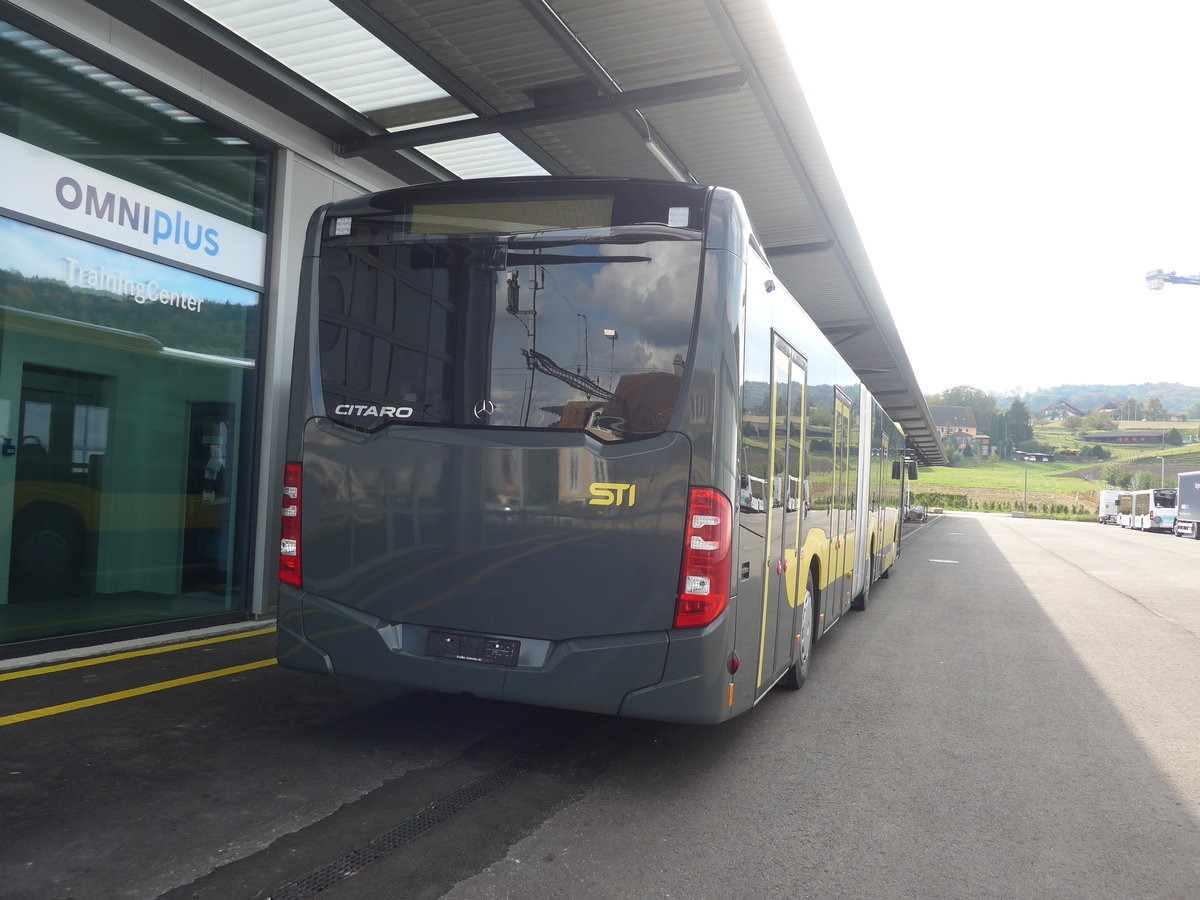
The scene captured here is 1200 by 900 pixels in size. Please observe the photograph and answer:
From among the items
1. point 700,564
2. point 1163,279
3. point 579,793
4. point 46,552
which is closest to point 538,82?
point 46,552

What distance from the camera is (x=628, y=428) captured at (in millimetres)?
4211

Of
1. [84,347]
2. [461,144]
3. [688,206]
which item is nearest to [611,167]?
[461,144]

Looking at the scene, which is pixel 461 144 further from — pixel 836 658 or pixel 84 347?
pixel 836 658

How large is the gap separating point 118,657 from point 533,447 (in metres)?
4.38

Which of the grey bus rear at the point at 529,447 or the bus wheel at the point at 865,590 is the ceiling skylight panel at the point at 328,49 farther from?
the bus wheel at the point at 865,590

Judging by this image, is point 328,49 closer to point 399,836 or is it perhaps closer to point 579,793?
point 579,793

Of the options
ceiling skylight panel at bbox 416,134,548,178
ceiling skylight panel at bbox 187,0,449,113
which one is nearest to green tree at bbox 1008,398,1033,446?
ceiling skylight panel at bbox 416,134,548,178

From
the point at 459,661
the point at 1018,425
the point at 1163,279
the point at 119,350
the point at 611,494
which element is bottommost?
the point at 459,661

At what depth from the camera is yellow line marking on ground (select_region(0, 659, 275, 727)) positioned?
5113 millimetres

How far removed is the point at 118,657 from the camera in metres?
6.80

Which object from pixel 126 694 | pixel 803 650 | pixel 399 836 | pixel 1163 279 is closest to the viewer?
pixel 399 836

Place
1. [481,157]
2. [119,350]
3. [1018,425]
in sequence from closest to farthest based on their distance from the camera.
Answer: [119,350] < [481,157] < [1018,425]

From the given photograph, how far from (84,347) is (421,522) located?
411cm

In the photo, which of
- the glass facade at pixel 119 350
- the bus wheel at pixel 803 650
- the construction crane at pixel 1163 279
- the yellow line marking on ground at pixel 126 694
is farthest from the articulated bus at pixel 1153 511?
the yellow line marking on ground at pixel 126 694
